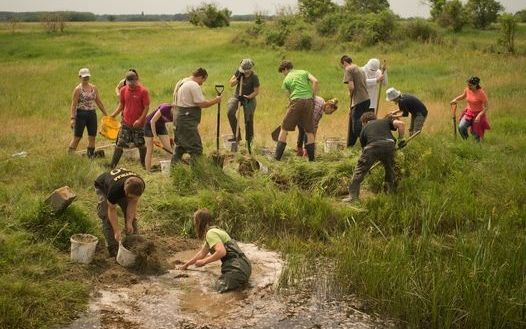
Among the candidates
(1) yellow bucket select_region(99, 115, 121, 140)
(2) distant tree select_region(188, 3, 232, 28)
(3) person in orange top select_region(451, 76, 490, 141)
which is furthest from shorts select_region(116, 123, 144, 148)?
(2) distant tree select_region(188, 3, 232, 28)

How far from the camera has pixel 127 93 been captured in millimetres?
9188

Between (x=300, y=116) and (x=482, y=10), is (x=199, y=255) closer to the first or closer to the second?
(x=300, y=116)

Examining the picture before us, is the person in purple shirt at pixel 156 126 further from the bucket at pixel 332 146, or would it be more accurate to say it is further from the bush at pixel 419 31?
the bush at pixel 419 31

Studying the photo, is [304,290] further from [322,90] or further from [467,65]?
[467,65]

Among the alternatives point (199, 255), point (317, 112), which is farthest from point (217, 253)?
point (317, 112)

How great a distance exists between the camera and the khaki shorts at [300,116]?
31.3ft

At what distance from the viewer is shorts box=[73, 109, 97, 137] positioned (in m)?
9.96

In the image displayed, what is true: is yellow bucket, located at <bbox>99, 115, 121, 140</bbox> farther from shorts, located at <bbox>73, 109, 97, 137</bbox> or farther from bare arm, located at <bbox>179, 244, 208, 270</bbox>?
bare arm, located at <bbox>179, 244, 208, 270</bbox>

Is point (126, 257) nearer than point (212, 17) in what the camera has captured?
Yes

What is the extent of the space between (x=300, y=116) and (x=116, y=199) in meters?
4.09

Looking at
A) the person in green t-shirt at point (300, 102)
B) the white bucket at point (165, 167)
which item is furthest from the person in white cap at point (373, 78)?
the white bucket at point (165, 167)

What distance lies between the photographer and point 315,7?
4872 cm

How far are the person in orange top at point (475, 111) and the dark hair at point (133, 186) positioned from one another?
6602 mm

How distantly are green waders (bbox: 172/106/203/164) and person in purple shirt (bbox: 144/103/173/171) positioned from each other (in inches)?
16.1
